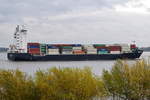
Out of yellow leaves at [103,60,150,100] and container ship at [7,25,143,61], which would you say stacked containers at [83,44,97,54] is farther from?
yellow leaves at [103,60,150,100]

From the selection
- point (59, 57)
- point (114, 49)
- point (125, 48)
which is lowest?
point (59, 57)

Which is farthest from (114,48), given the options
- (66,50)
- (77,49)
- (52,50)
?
(52,50)

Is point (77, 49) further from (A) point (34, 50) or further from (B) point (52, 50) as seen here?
(A) point (34, 50)

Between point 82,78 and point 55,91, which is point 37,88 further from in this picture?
point 82,78

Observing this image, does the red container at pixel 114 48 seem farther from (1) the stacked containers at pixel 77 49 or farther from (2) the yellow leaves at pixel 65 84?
(2) the yellow leaves at pixel 65 84

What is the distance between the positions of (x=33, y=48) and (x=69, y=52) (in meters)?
10.8

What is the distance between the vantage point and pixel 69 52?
3644 inches

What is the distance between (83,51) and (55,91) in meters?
79.6

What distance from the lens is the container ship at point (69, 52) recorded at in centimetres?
8988

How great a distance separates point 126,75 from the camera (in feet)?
60.8

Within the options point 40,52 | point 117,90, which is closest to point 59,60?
point 40,52

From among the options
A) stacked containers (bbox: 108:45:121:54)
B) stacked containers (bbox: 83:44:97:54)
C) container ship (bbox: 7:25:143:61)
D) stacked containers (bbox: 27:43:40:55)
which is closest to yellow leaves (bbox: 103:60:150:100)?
container ship (bbox: 7:25:143:61)

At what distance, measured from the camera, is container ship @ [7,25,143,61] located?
8988 cm

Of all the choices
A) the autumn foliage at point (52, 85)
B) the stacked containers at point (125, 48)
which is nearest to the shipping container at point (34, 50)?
the stacked containers at point (125, 48)
